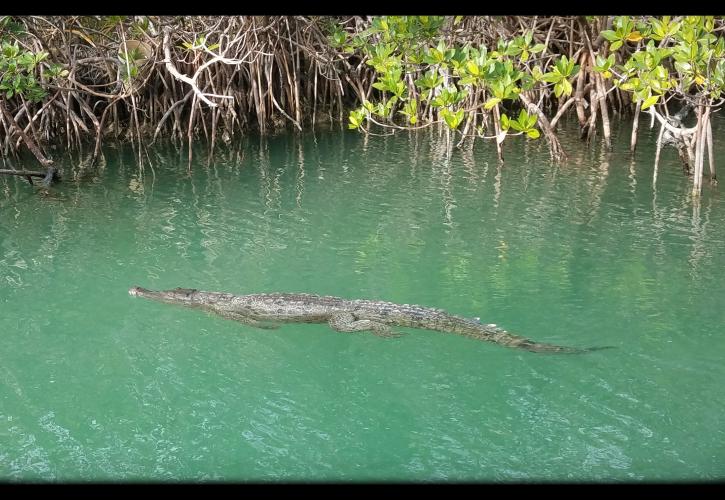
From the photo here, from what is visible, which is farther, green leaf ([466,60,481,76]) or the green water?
green leaf ([466,60,481,76])

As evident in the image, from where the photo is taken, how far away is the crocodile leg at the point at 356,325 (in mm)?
5234

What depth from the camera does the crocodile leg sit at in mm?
5234

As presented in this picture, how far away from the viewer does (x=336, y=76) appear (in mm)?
13352

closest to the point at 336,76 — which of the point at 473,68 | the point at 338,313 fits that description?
the point at 473,68

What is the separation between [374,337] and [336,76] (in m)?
8.93

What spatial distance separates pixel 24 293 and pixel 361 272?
289 centimetres

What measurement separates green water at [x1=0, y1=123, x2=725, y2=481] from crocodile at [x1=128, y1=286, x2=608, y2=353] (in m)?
0.09

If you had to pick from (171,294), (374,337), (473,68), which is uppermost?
(473,68)

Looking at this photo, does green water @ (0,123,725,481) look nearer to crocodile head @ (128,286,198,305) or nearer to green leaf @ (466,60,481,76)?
crocodile head @ (128,286,198,305)

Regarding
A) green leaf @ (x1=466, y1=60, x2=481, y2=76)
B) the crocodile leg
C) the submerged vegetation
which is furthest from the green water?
green leaf @ (x1=466, y1=60, x2=481, y2=76)

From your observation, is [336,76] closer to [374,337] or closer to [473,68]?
[473,68]

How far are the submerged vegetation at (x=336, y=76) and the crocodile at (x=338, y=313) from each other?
8.67 feet
